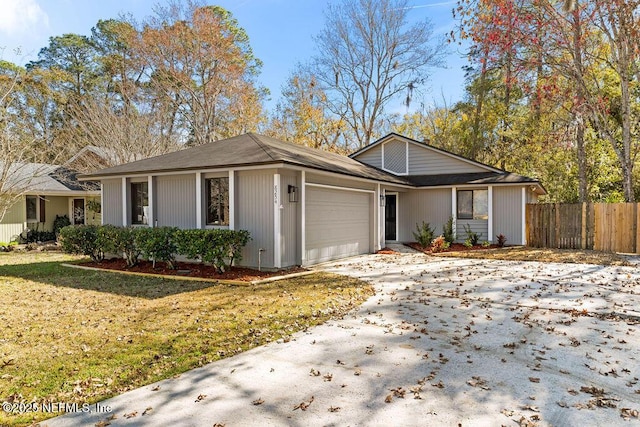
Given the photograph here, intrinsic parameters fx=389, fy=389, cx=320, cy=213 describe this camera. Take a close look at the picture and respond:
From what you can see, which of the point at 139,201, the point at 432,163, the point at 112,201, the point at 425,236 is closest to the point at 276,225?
the point at 139,201

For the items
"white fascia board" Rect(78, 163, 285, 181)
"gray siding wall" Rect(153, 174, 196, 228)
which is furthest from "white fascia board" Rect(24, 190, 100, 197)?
"gray siding wall" Rect(153, 174, 196, 228)

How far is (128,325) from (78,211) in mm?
17436

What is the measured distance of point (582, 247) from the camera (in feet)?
46.3

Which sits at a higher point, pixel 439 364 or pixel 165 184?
pixel 165 184

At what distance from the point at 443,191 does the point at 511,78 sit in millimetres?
5283

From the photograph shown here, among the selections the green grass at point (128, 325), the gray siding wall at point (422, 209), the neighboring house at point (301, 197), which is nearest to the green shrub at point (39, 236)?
the neighboring house at point (301, 197)

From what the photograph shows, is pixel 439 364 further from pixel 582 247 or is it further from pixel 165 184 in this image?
pixel 582 247

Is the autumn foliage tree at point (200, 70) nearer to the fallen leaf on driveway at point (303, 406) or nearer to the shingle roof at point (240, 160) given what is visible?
the shingle roof at point (240, 160)

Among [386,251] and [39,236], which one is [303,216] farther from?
[39,236]

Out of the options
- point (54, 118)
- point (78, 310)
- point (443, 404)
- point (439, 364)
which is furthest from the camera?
point (54, 118)

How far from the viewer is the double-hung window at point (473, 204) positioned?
50.2 feet

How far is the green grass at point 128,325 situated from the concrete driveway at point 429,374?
1.23ft

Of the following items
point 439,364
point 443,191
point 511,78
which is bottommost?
point 439,364

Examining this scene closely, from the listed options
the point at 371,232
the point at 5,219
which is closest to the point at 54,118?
the point at 5,219
